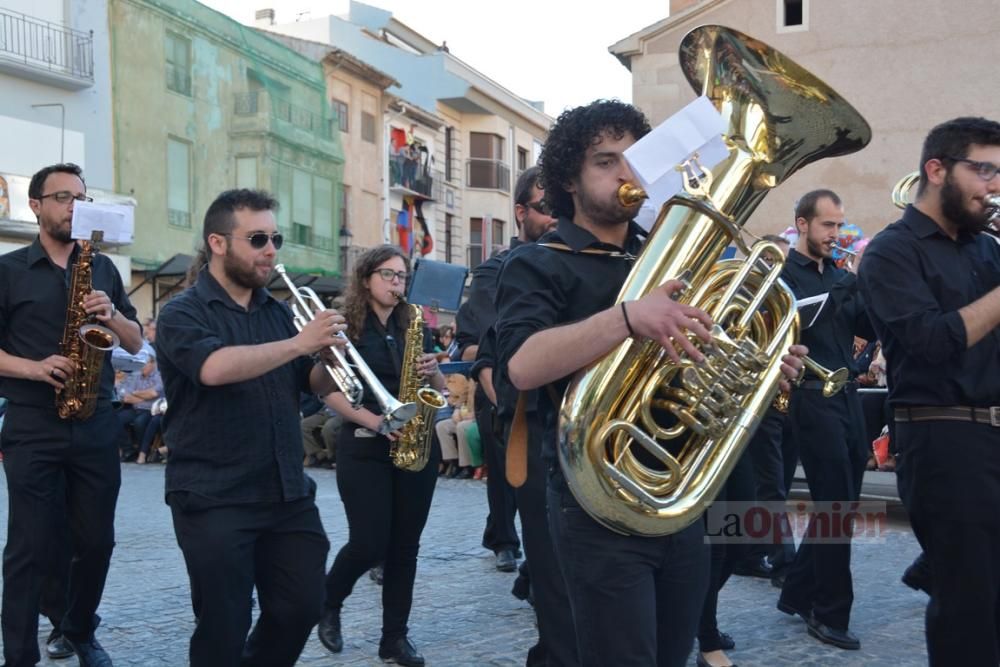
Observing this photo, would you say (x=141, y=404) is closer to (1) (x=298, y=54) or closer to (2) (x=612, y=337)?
(2) (x=612, y=337)

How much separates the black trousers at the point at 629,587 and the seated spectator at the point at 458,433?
9883 millimetres

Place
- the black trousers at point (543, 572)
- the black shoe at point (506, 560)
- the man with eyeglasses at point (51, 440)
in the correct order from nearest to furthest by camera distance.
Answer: the black trousers at point (543, 572) < the man with eyeglasses at point (51, 440) < the black shoe at point (506, 560)

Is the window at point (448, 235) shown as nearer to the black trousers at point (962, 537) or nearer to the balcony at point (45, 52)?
the balcony at point (45, 52)

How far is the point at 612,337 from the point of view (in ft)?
9.23

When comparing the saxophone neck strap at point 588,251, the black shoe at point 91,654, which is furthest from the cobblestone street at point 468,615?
the saxophone neck strap at point 588,251

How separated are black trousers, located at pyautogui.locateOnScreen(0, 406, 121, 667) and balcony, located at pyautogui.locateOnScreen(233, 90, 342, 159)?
1007 inches

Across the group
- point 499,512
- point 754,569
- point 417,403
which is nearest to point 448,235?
point 499,512

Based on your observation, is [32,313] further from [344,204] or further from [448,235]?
[448,235]

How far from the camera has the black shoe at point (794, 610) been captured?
588 cm

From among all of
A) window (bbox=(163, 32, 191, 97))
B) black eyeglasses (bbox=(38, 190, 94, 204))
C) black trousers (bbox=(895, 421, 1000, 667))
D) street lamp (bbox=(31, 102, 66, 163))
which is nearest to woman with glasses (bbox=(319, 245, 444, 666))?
black eyeglasses (bbox=(38, 190, 94, 204))

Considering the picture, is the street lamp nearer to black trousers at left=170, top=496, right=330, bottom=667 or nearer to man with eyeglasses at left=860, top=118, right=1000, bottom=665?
black trousers at left=170, top=496, right=330, bottom=667

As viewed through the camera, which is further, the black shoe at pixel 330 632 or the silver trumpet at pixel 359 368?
the black shoe at pixel 330 632

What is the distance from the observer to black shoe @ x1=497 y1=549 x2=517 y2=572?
24.7ft

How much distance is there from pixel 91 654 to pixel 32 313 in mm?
1548
